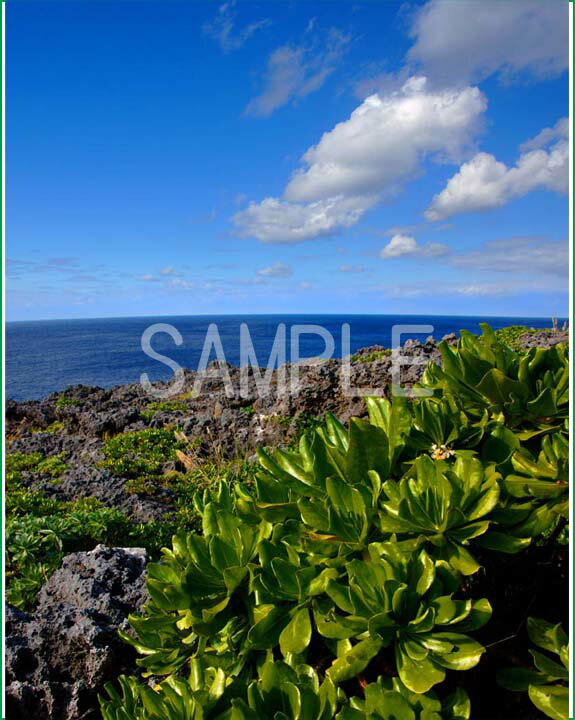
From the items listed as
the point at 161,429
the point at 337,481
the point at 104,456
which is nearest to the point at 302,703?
the point at 337,481

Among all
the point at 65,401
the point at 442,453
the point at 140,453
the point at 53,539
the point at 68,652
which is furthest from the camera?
the point at 65,401

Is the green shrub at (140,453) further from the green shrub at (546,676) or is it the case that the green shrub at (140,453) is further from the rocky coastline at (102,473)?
the green shrub at (546,676)

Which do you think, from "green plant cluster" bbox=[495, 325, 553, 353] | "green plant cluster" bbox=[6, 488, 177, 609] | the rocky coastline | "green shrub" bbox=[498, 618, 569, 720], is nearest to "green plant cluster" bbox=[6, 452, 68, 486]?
the rocky coastline

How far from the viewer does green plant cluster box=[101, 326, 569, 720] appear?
1.05 meters

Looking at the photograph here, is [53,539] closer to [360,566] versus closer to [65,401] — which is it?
[360,566]

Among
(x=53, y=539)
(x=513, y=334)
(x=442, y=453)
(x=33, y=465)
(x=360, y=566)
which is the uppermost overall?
(x=513, y=334)

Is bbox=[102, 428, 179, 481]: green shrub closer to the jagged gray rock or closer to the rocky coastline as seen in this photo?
the rocky coastline

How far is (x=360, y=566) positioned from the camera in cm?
106

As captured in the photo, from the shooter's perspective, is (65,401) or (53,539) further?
(65,401)

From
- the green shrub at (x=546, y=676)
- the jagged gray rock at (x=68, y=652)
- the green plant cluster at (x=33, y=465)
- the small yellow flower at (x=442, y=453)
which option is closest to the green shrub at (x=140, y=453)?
the green plant cluster at (x=33, y=465)

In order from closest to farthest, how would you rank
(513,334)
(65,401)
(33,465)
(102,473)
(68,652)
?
(68,652) < (102,473) < (33,465) < (65,401) < (513,334)

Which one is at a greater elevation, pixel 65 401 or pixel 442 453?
pixel 442 453

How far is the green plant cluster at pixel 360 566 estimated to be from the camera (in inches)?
41.3

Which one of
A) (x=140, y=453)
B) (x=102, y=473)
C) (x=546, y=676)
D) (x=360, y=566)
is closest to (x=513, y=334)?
(x=140, y=453)
